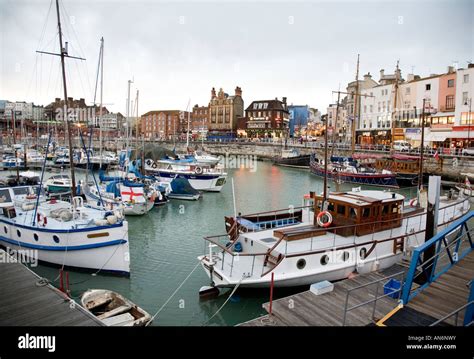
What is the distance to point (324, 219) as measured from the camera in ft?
40.9

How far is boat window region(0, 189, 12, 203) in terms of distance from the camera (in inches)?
579

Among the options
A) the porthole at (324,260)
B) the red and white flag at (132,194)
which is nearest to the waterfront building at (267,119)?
the red and white flag at (132,194)

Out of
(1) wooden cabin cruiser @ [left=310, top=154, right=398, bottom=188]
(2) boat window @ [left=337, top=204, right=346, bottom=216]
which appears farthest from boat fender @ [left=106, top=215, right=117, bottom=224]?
(1) wooden cabin cruiser @ [left=310, top=154, right=398, bottom=188]

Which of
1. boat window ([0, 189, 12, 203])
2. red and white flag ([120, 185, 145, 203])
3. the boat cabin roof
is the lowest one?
red and white flag ([120, 185, 145, 203])

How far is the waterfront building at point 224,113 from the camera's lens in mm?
90938

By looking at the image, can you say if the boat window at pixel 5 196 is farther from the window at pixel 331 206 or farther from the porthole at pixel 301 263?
Result: the window at pixel 331 206

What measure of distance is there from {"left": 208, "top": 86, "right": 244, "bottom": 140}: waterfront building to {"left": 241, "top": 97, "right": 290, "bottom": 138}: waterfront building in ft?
15.1

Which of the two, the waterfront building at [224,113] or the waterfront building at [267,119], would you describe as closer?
the waterfront building at [267,119]

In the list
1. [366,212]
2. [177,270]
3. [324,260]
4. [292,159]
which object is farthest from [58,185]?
[292,159]

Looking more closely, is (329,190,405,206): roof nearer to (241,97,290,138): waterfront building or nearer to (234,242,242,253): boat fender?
(234,242,242,253): boat fender

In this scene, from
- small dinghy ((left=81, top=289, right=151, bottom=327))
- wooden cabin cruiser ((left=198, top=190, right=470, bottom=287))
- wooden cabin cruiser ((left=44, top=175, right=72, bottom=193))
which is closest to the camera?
small dinghy ((left=81, top=289, right=151, bottom=327))

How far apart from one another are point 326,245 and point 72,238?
894cm

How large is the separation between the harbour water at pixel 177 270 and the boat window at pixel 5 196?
12.8 feet
